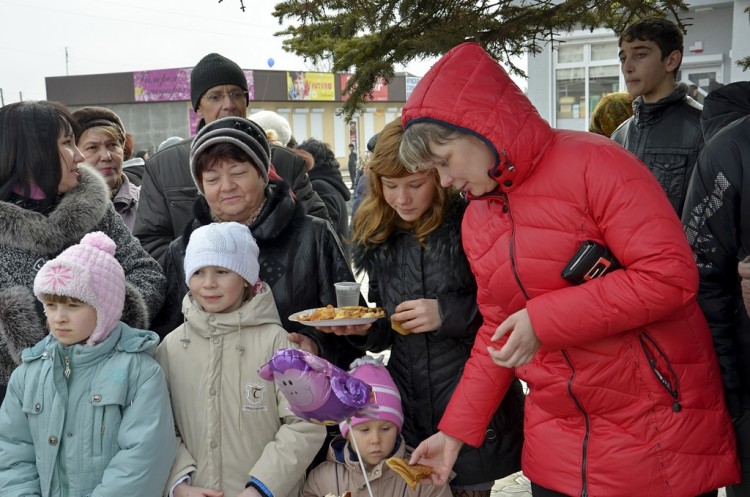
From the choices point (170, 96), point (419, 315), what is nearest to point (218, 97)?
point (419, 315)

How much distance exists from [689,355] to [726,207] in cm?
51

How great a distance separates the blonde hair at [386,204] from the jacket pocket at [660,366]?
→ 94 cm

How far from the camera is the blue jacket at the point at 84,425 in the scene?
251cm

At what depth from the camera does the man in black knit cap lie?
359 centimetres

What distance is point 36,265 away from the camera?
2863 millimetres

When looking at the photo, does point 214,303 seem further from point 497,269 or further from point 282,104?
point 282,104

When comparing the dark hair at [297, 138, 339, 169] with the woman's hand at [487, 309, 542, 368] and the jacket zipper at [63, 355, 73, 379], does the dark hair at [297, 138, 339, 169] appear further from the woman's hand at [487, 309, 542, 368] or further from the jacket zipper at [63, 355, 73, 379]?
the woman's hand at [487, 309, 542, 368]

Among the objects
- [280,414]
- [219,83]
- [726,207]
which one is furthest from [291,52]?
[726,207]

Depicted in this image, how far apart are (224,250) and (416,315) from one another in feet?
2.29

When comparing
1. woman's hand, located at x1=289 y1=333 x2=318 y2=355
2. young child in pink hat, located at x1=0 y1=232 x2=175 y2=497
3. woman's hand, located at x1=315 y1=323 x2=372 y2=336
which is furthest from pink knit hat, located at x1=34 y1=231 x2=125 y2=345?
woman's hand, located at x1=315 y1=323 x2=372 y2=336

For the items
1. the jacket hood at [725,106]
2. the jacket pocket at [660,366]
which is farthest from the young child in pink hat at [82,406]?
the jacket hood at [725,106]

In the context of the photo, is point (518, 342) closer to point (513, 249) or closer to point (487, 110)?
point (513, 249)

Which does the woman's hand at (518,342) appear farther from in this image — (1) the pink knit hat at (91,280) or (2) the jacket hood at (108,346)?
(1) the pink knit hat at (91,280)

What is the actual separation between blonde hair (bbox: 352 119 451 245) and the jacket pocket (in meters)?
0.94
